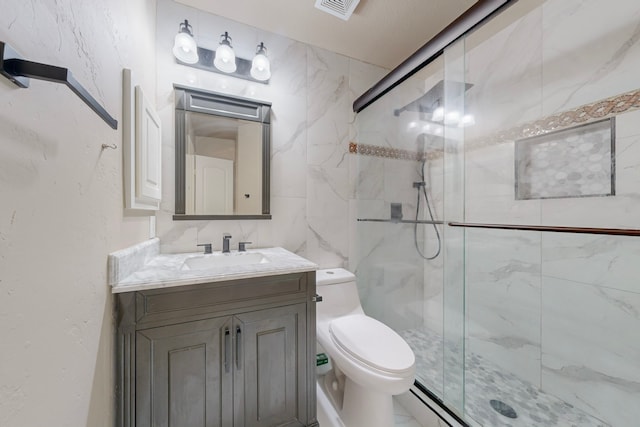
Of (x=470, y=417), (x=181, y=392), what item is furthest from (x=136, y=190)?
(x=470, y=417)

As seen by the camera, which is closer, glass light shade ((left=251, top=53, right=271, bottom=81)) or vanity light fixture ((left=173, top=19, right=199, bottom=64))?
vanity light fixture ((left=173, top=19, right=199, bottom=64))

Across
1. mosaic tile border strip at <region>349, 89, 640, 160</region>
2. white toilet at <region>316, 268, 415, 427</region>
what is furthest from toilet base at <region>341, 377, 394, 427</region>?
mosaic tile border strip at <region>349, 89, 640, 160</region>

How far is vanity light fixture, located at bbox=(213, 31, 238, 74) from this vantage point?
154cm

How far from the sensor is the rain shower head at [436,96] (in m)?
1.44

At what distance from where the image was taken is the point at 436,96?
164 cm

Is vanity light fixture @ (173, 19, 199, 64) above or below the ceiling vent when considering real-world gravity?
below

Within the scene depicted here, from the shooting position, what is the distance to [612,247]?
118 cm

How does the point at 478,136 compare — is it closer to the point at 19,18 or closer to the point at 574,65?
the point at 574,65

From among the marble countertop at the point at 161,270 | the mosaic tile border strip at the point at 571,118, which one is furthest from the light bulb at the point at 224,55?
the mosaic tile border strip at the point at 571,118

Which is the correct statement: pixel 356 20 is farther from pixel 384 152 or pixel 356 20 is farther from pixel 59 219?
pixel 59 219

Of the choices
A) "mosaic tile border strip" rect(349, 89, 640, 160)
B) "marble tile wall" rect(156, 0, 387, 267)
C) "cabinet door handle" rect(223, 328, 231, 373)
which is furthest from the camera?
"marble tile wall" rect(156, 0, 387, 267)

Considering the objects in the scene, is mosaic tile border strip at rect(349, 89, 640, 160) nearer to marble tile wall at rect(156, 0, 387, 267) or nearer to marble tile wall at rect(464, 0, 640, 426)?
marble tile wall at rect(464, 0, 640, 426)

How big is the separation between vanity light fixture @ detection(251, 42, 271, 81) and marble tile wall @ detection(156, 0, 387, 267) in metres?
0.07

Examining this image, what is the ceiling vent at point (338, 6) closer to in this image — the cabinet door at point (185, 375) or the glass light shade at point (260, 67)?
the glass light shade at point (260, 67)
